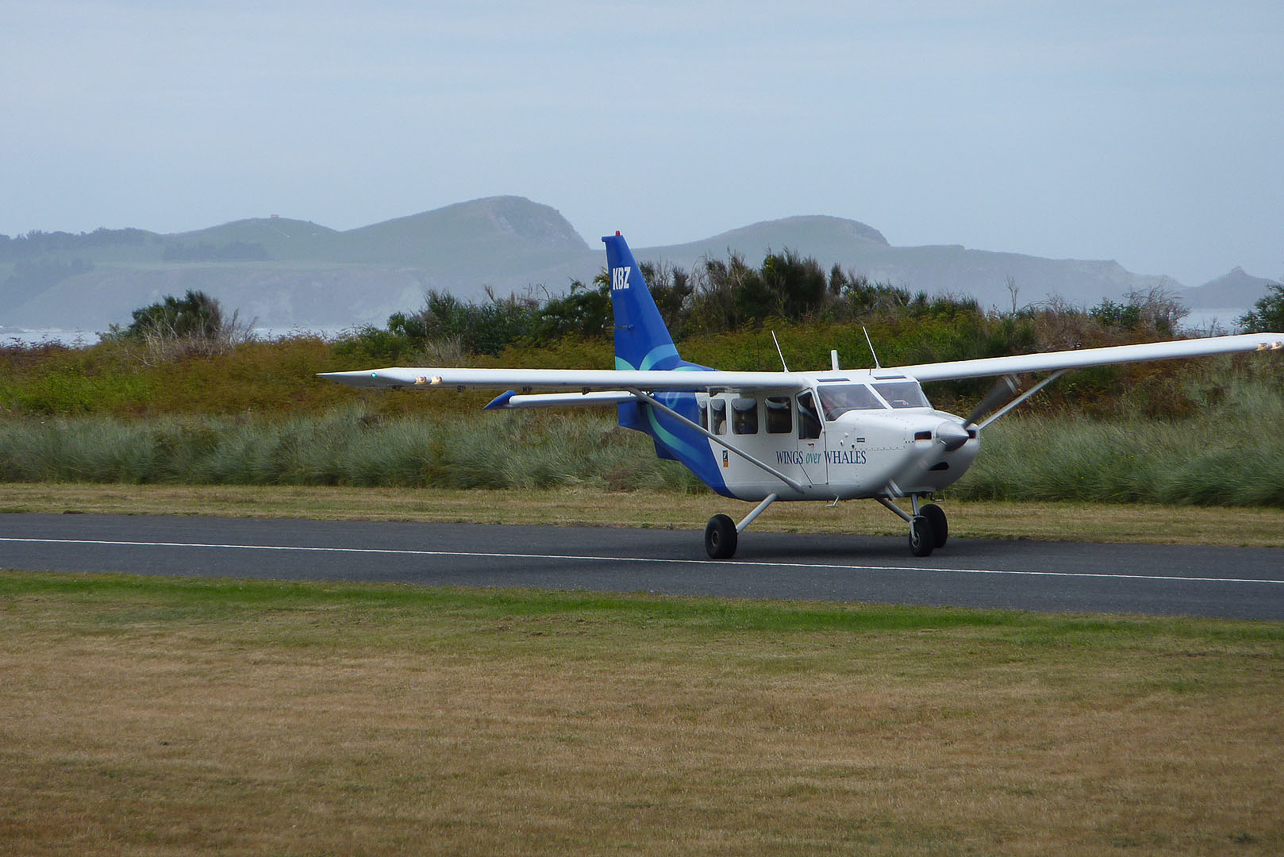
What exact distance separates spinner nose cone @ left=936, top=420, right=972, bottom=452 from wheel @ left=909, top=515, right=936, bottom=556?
992 millimetres

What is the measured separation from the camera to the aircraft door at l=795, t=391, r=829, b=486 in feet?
51.6

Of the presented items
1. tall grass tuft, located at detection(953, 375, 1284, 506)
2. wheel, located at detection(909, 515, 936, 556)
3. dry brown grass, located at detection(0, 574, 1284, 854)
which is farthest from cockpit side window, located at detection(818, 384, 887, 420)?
tall grass tuft, located at detection(953, 375, 1284, 506)

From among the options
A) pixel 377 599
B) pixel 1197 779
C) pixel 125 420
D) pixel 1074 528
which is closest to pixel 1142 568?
pixel 1074 528

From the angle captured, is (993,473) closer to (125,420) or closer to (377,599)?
(377,599)

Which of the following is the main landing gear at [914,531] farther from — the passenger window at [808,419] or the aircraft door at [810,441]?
the passenger window at [808,419]

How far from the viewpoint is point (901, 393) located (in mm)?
15750

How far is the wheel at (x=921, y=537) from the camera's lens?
15.1 m

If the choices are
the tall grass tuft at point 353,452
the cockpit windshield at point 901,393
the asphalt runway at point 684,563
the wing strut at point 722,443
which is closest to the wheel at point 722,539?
the asphalt runway at point 684,563

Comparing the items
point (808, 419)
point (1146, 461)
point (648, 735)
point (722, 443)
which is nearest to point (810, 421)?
point (808, 419)

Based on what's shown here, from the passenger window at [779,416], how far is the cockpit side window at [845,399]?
0.48m

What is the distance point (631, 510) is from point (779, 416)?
6.53 meters

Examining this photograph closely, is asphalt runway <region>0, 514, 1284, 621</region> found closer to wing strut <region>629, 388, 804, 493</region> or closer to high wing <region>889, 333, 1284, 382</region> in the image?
wing strut <region>629, 388, 804, 493</region>

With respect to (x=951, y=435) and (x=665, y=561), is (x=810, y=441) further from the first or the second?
(x=665, y=561)

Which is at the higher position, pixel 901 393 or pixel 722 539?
pixel 901 393
